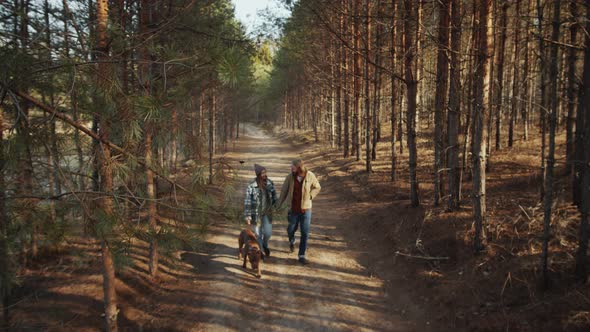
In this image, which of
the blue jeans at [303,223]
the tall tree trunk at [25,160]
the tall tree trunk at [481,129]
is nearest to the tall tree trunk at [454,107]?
the tall tree trunk at [481,129]

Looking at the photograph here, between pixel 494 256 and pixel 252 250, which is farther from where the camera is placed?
pixel 252 250

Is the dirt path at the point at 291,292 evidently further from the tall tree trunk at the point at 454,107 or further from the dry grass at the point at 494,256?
the tall tree trunk at the point at 454,107

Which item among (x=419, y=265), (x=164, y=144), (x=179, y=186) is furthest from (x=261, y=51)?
(x=419, y=265)

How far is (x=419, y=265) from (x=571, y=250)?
2355mm

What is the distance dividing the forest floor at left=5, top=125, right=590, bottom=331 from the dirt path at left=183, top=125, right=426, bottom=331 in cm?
2

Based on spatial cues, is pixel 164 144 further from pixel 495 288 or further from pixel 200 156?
pixel 495 288

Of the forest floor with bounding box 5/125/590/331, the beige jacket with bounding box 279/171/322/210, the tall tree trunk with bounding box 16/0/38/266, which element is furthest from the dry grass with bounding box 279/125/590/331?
the tall tree trunk with bounding box 16/0/38/266

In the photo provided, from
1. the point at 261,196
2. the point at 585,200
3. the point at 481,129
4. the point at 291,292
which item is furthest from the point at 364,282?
the point at 585,200

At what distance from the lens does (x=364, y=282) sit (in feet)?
22.6

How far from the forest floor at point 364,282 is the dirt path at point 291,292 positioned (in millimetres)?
22

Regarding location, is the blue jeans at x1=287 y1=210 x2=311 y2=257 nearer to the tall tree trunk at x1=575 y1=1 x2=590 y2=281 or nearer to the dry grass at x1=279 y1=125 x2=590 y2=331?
the dry grass at x1=279 y1=125 x2=590 y2=331

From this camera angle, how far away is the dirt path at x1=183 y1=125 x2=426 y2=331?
18.4 ft

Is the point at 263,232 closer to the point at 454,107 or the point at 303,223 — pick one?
the point at 303,223

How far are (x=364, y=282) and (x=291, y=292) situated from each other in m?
1.38
